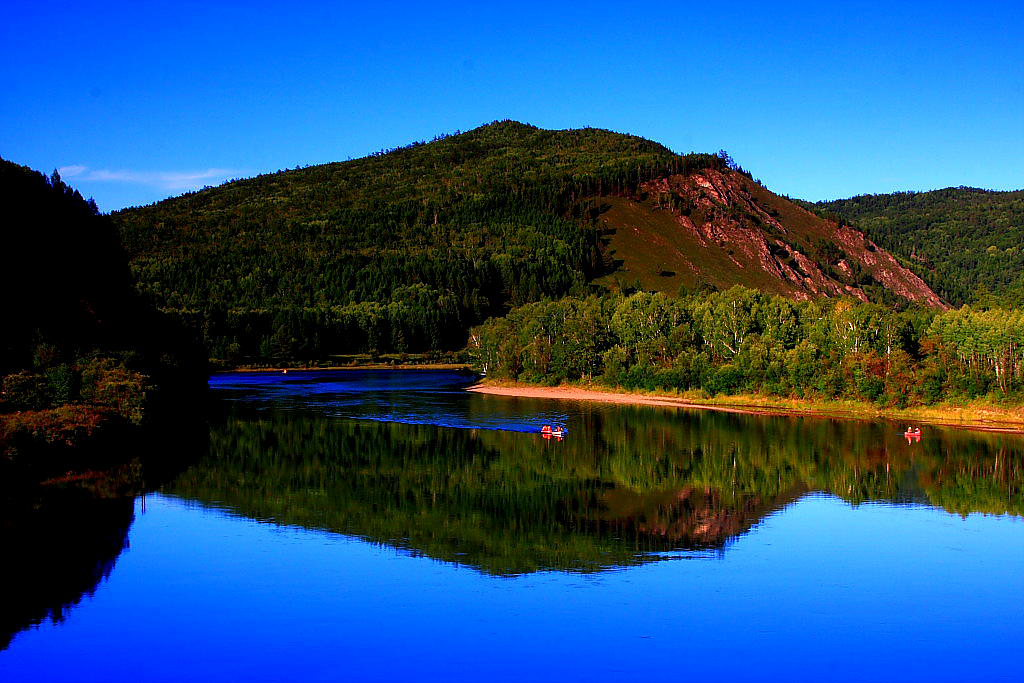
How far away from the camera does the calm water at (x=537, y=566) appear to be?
29812 millimetres

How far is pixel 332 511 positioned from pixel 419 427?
35.5 metres

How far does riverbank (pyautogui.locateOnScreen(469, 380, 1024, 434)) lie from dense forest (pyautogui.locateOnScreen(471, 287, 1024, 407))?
3.67ft

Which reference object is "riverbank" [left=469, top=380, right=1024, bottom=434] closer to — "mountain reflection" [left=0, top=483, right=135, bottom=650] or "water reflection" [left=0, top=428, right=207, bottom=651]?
"water reflection" [left=0, top=428, right=207, bottom=651]

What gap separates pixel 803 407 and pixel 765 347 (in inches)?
376

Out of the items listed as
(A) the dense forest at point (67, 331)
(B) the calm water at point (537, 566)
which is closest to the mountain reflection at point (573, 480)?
(B) the calm water at point (537, 566)

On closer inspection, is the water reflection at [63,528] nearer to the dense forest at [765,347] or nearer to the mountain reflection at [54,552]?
the mountain reflection at [54,552]

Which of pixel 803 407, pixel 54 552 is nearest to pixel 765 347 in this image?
pixel 803 407

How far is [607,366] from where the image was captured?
406 feet

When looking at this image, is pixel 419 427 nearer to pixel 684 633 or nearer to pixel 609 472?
pixel 609 472

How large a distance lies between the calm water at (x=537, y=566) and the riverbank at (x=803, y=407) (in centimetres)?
1395

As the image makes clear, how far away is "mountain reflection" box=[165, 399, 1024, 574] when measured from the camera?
4516cm

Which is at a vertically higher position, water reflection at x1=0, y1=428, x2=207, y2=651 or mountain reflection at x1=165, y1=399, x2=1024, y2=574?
water reflection at x1=0, y1=428, x2=207, y2=651

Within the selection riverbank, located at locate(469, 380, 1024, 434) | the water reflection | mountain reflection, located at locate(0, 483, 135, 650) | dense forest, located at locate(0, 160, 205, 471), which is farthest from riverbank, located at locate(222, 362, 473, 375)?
mountain reflection, located at locate(0, 483, 135, 650)

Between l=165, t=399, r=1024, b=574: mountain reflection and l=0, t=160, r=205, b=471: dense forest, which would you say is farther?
l=0, t=160, r=205, b=471: dense forest
